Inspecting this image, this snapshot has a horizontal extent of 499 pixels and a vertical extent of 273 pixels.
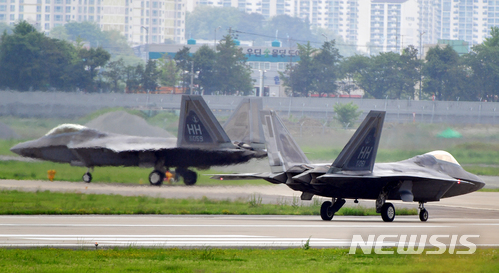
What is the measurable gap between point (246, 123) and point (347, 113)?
107 feet

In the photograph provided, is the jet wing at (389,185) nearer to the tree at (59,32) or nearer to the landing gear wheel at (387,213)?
the landing gear wheel at (387,213)

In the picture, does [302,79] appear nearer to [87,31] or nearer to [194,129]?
[87,31]

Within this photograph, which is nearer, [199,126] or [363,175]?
[363,175]

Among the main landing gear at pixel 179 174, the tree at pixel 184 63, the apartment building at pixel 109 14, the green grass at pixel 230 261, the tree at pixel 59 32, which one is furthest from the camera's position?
the apartment building at pixel 109 14

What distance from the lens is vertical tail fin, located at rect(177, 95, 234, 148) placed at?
31828 mm

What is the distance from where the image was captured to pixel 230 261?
11500 mm

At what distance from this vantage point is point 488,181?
38.5 meters

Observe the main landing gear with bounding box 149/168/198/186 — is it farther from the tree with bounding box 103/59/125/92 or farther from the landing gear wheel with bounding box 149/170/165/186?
the tree with bounding box 103/59/125/92

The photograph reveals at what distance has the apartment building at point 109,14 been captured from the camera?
10269 centimetres

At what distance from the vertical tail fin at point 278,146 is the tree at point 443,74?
6459cm

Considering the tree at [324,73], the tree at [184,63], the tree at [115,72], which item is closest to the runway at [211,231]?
the tree at [115,72]

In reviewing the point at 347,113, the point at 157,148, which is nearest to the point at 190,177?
the point at 157,148

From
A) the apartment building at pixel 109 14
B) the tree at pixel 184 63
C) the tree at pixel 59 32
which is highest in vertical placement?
the apartment building at pixel 109 14

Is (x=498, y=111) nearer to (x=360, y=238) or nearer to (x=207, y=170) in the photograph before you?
(x=207, y=170)
